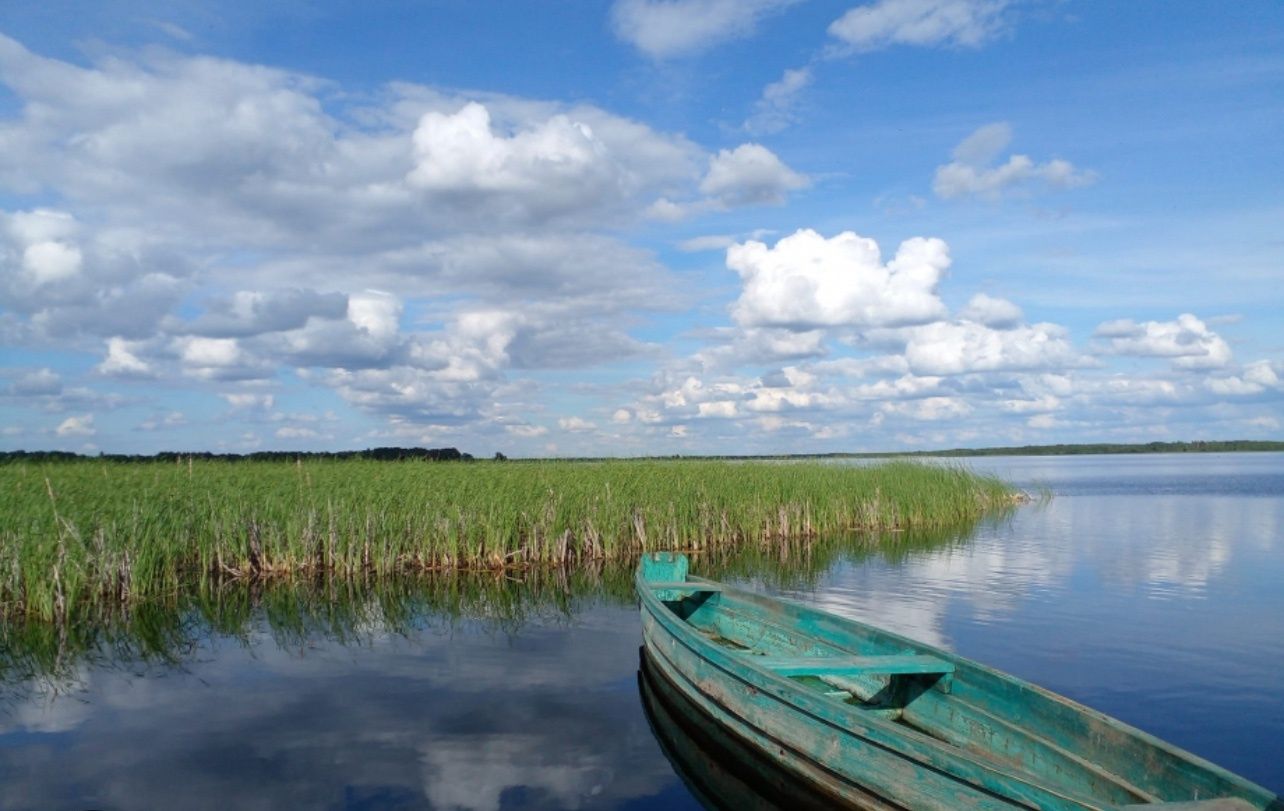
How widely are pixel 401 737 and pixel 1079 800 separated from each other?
557cm

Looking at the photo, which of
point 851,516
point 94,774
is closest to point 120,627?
point 94,774

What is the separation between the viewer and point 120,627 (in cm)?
1130

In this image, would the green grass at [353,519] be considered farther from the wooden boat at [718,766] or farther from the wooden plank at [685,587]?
the wooden boat at [718,766]

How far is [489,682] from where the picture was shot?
9117mm

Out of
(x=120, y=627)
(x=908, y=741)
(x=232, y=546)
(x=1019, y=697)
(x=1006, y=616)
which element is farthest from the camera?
(x=232, y=546)

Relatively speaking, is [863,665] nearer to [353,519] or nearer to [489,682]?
[489,682]

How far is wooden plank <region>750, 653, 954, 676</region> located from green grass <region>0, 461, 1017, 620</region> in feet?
31.6

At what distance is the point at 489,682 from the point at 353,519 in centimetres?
685

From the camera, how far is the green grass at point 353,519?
11812 millimetres

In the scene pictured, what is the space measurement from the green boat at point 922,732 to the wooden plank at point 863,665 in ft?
0.04

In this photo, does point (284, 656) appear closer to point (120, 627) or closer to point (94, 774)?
→ point (120, 627)

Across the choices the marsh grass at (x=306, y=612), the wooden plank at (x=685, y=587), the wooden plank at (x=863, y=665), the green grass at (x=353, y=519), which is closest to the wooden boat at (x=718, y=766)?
the wooden plank at (x=863, y=665)

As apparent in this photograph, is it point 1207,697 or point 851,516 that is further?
point 851,516

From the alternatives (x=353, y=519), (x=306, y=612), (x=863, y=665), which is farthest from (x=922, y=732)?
(x=353, y=519)
